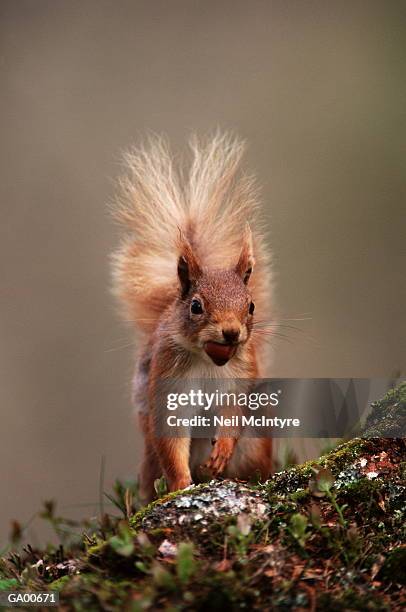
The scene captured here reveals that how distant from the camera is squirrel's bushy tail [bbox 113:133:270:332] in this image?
4.80 feet

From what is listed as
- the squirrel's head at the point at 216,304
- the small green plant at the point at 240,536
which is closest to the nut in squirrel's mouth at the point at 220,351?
the squirrel's head at the point at 216,304

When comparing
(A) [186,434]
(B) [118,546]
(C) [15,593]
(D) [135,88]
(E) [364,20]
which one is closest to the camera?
(B) [118,546]

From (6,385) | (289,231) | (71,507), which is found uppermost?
(289,231)

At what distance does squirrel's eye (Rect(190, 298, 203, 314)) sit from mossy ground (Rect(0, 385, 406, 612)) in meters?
0.34

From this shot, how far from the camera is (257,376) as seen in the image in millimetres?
1319

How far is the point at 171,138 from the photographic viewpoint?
5.56ft

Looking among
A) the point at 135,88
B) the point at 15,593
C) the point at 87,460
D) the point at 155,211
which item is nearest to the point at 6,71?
the point at 135,88

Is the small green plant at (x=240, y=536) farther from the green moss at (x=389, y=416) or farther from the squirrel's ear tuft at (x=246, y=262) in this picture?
the squirrel's ear tuft at (x=246, y=262)

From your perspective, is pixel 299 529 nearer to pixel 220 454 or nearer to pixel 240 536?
pixel 240 536

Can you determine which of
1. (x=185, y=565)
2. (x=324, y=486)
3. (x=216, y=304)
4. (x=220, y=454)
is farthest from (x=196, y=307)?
(x=185, y=565)

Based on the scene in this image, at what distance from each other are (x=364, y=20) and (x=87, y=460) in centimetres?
144

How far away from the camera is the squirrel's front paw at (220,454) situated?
4.19ft

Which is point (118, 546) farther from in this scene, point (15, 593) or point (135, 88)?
point (135, 88)

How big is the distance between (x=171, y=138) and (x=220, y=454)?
0.83m
